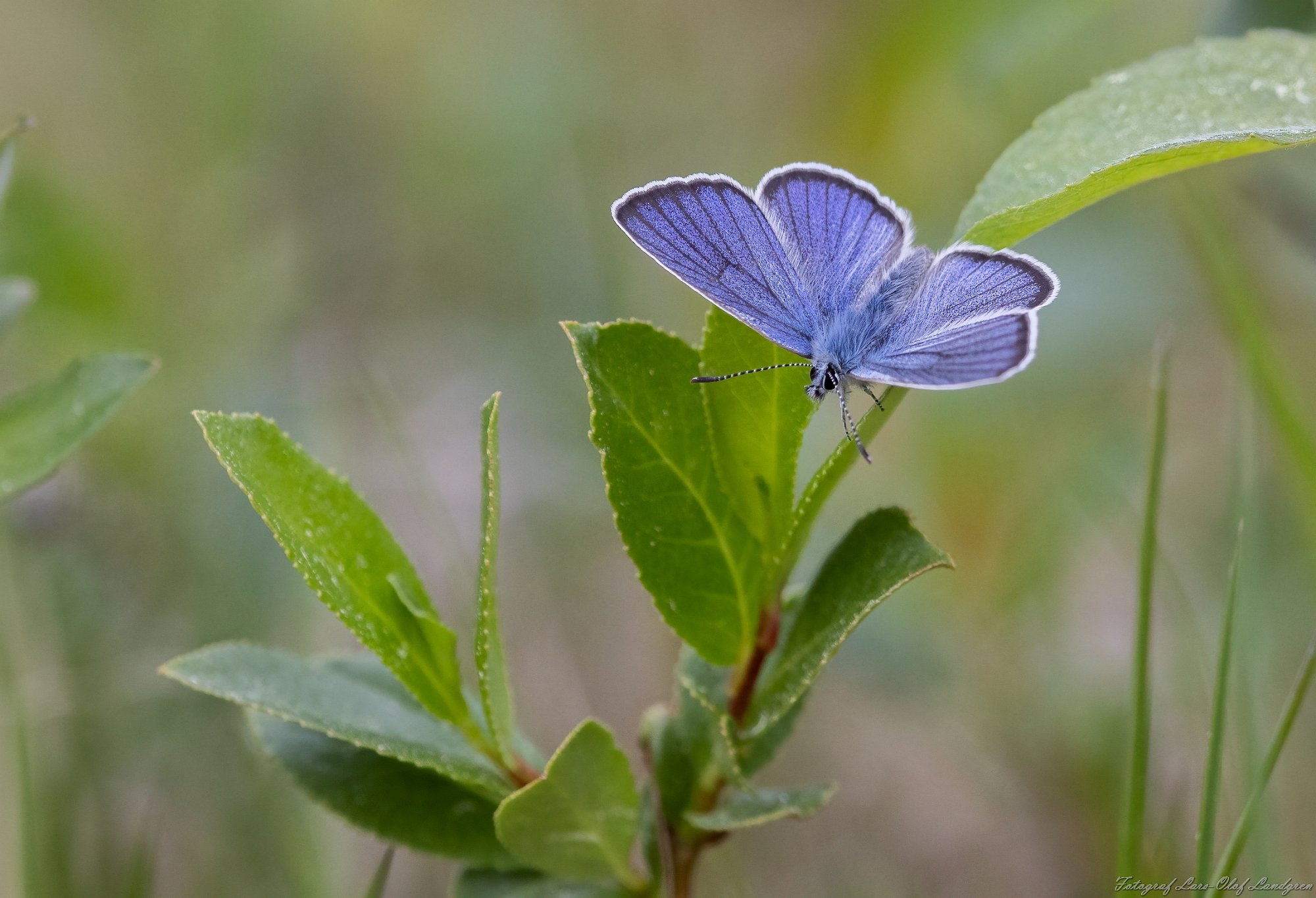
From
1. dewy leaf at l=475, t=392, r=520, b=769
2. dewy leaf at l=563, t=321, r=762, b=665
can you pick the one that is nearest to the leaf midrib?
dewy leaf at l=563, t=321, r=762, b=665

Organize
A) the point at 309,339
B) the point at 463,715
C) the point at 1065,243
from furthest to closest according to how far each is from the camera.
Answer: the point at 309,339 < the point at 1065,243 < the point at 463,715

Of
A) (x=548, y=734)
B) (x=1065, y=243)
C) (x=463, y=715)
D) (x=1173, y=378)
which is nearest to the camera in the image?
(x=463, y=715)

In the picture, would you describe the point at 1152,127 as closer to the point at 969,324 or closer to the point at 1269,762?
the point at 969,324

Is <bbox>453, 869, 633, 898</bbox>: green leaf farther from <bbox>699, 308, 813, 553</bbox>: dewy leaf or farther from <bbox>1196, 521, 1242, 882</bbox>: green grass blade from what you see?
<bbox>1196, 521, 1242, 882</bbox>: green grass blade

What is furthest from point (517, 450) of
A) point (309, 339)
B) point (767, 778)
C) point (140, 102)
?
point (140, 102)

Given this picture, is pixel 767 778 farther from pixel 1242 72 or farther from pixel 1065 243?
pixel 1242 72
